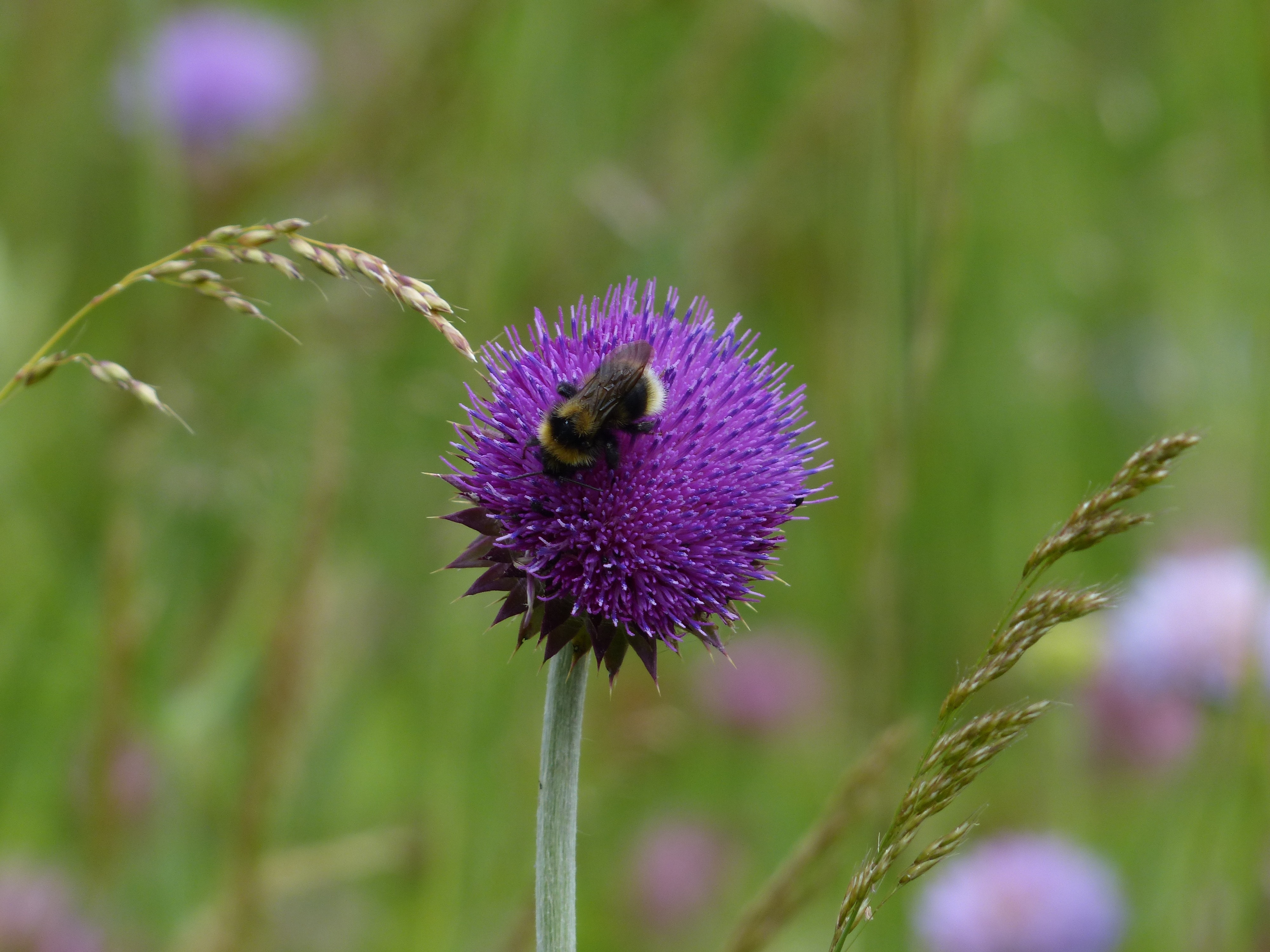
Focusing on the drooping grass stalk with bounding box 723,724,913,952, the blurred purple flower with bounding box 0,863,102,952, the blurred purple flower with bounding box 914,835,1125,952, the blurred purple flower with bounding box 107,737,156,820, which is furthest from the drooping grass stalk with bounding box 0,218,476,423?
the blurred purple flower with bounding box 914,835,1125,952

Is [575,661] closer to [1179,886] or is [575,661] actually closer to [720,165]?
[1179,886]

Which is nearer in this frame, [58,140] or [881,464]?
[881,464]

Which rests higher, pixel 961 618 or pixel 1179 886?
pixel 961 618

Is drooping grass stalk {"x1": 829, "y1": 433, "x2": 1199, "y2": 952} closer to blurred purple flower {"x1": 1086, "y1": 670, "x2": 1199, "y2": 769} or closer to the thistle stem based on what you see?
the thistle stem

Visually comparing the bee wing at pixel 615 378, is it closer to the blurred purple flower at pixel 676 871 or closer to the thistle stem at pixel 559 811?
the thistle stem at pixel 559 811

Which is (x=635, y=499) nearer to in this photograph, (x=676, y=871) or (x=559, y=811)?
(x=559, y=811)

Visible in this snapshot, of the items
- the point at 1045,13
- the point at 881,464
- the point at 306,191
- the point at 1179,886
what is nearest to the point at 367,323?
the point at 306,191
